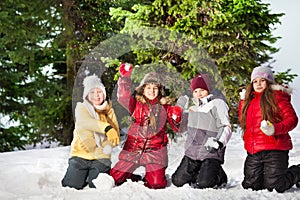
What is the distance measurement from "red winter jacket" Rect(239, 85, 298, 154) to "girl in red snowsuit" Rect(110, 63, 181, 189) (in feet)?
1.99

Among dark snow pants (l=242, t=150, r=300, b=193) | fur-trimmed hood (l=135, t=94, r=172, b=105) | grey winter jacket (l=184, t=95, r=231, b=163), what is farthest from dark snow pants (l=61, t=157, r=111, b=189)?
dark snow pants (l=242, t=150, r=300, b=193)

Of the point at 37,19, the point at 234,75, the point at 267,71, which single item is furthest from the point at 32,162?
the point at 37,19

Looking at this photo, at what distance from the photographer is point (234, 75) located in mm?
5750

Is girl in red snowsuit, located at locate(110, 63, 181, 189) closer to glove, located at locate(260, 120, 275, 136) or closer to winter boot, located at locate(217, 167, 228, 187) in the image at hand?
winter boot, located at locate(217, 167, 228, 187)

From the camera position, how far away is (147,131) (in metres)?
3.60

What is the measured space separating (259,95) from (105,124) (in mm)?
1298

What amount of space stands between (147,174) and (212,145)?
600 mm

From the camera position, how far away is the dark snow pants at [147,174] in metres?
3.50

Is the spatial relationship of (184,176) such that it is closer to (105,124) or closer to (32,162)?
(105,124)

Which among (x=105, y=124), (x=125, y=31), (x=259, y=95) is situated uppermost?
(x=125, y=31)

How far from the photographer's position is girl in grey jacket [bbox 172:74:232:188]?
3486 mm

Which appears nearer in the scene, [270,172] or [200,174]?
[270,172]

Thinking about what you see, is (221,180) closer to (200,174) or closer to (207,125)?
(200,174)

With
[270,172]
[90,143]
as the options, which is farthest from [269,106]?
[90,143]
